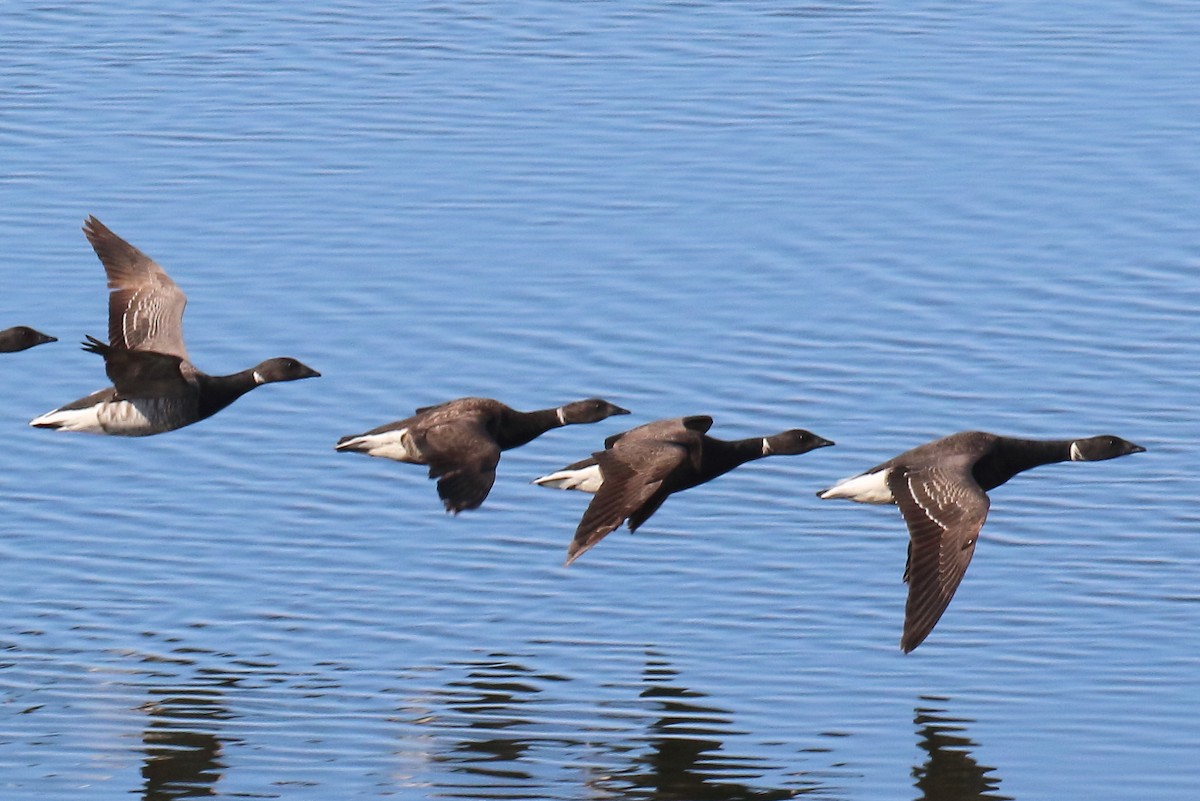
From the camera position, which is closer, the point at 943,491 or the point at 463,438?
the point at 943,491

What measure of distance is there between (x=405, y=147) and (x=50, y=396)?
11.4 meters

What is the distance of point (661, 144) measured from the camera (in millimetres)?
38469

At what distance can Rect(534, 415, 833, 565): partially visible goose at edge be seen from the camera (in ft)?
68.1

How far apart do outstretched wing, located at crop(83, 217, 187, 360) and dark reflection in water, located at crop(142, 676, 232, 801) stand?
3.72 meters

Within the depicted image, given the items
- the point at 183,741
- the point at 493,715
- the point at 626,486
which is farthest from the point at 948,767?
the point at 183,741

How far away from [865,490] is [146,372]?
620cm

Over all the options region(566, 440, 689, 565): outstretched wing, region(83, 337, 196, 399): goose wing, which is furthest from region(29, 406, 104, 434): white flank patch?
region(566, 440, 689, 565): outstretched wing

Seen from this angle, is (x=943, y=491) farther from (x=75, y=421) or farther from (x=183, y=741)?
(x=75, y=421)

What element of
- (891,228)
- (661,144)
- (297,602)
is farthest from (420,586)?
(661,144)

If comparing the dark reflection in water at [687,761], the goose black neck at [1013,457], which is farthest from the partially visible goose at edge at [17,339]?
the goose black neck at [1013,457]

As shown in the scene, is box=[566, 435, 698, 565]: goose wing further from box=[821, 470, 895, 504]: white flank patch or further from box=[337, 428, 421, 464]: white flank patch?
box=[337, 428, 421, 464]: white flank patch

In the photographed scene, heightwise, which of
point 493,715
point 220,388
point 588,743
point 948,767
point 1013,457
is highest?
point 220,388

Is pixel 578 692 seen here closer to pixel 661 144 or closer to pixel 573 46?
pixel 661 144

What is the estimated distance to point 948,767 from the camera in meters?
20.0
